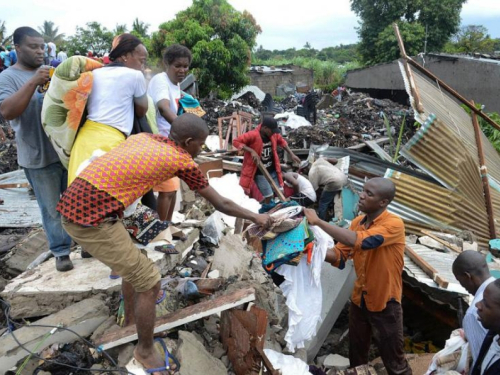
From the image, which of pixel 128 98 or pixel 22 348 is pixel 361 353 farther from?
pixel 128 98

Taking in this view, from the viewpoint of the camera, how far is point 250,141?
575 centimetres

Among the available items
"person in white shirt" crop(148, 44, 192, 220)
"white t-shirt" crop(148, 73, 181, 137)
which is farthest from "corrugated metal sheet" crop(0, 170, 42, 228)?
"white t-shirt" crop(148, 73, 181, 137)

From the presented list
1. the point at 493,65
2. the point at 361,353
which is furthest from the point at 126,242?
the point at 493,65

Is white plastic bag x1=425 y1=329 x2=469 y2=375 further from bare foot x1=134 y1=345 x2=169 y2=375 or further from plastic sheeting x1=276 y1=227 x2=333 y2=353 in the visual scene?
bare foot x1=134 y1=345 x2=169 y2=375

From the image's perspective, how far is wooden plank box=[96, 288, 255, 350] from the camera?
2463mm

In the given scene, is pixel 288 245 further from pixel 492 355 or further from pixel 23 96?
pixel 23 96

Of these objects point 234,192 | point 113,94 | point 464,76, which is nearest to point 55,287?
point 113,94

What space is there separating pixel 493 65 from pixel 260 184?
1155cm

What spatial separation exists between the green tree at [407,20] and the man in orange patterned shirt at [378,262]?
2425 centimetres

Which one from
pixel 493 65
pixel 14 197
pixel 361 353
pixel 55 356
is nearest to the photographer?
pixel 55 356

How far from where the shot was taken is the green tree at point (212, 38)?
15.2 metres

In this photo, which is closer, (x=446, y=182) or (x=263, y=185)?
(x=446, y=182)

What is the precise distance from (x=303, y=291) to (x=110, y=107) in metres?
1.93

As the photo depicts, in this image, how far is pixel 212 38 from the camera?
1582cm
